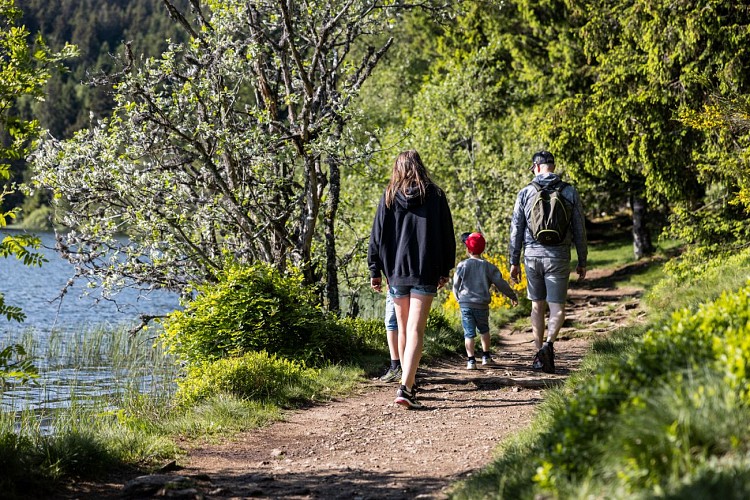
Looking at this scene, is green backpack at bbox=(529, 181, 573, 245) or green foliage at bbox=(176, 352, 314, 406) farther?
green backpack at bbox=(529, 181, 573, 245)

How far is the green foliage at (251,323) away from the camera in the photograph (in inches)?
353

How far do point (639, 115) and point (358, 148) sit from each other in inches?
353

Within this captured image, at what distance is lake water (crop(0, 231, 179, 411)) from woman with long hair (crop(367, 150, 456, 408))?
2931 mm

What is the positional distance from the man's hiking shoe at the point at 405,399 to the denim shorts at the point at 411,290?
0.84m

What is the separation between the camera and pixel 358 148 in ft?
34.1

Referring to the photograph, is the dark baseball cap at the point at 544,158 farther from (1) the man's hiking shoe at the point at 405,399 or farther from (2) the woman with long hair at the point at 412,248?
(1) the man's hiking shoe at the point at 405,399

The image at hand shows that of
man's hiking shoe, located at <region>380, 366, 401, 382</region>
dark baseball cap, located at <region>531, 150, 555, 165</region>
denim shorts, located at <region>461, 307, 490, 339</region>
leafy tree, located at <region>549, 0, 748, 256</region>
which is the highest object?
leafy tree, located at <region>549, 0, 748, 256</region>

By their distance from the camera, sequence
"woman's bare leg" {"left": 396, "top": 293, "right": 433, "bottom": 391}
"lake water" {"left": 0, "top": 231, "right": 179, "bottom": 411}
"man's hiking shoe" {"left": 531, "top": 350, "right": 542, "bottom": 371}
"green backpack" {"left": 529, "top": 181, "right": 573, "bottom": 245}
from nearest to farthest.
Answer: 1. "woman's bare leg" {"left": 396, "top": 293, "right": 433, "bottom": 391}
2. "green backpack" {"left": 529, "top": 181, "right": 573, "bottom": 245}
3. "man's hiking shoe" {"left": 531, "top": 350, "right": 542, "bottom": 371}
4. "lake water" {"left": 0, "top": 231, "right": 179, "bottom": 411}

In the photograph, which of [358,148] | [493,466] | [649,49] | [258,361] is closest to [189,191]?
[358,148]

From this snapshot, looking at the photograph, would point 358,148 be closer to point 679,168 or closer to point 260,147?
point 260,147

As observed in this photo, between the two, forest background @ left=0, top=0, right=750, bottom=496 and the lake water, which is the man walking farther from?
the lake water

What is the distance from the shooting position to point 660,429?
3230 mm

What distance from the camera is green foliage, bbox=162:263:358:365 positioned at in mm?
8969

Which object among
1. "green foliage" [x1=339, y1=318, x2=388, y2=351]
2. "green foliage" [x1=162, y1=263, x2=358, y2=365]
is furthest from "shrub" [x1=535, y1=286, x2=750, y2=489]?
"green foliage" [x1=339, y1=318, x2=388, y2=351]
